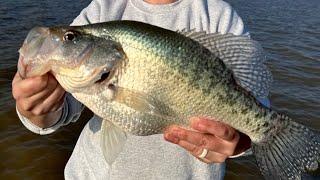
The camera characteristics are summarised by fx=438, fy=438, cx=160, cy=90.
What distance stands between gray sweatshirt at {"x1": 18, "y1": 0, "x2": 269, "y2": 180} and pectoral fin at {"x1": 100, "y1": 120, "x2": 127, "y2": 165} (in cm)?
46

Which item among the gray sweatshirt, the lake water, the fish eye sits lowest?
the lake water

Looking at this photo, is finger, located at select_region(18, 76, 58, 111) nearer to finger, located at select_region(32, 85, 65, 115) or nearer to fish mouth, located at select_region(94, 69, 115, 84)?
finger, located at select_region(32, 85, 65, 115)

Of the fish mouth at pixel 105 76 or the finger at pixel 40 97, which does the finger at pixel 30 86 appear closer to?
the finger at pixel 40 97

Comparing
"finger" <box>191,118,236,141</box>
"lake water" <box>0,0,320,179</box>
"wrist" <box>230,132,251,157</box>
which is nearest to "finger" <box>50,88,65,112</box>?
"finger" <box>191,118,236,141</box>

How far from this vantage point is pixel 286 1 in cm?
2019

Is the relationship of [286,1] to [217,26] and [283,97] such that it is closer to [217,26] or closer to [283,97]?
[283,97]

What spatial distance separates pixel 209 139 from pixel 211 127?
18cm

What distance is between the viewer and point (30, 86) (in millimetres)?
2215

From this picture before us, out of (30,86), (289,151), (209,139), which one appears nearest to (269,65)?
(289,151)

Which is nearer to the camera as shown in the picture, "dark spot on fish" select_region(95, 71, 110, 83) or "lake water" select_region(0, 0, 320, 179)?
"dark spot on fish" select_region(95, 71, 110, 83)

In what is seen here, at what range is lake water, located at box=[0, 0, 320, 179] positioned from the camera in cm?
617

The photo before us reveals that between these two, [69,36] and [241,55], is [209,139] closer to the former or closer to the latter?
[241,55]

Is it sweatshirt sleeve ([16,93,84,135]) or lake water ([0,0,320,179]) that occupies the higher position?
sweatshirt sleeve ([16,93,84,135])

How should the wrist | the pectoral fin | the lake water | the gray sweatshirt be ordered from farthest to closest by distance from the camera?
the lake water → the gray sweatshirt → the wrist → the pectoral fin
